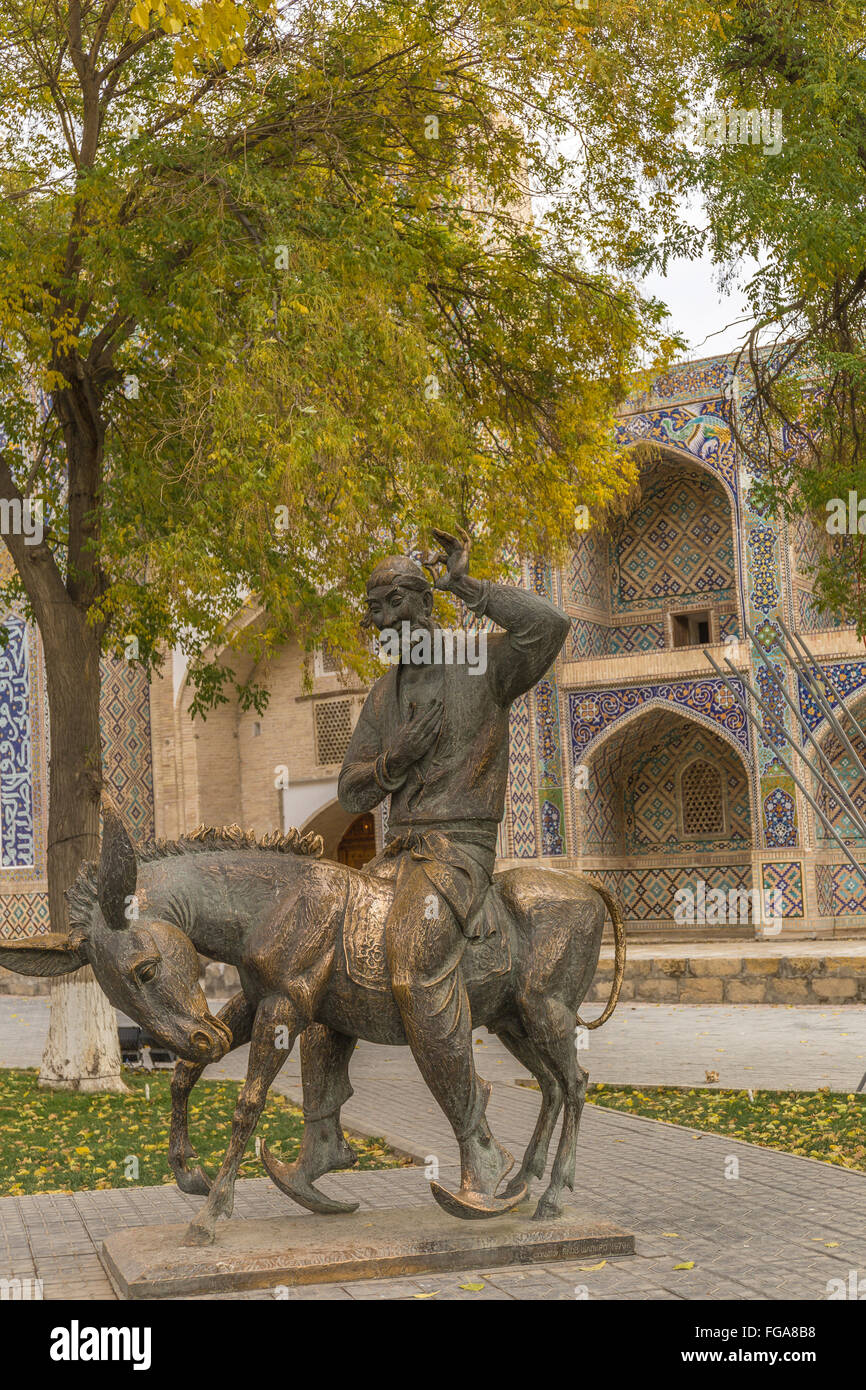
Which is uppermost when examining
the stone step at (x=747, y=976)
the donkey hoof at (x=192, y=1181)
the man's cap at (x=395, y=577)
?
the man's cap at (x=395, y=577)

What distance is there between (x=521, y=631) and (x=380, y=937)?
1035 millimetres

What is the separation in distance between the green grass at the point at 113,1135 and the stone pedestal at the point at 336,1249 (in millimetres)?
1859

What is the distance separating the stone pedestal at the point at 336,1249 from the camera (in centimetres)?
408

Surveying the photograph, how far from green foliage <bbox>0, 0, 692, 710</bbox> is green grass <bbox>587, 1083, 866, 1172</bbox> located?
10.8 ft

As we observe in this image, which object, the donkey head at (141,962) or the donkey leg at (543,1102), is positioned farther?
the donkey leg at (543,1102)

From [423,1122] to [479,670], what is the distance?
400cm

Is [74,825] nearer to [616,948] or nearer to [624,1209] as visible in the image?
[624,1209]

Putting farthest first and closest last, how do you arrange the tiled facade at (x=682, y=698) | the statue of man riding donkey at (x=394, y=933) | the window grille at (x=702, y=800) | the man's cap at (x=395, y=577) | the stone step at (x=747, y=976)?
the window grille at (x=702, y=800)
the tiled facade at (x=682, y=698)
the stone step at (x=747, y=976)
the man's cap at (x=395, y=577)
the statue of man riding donkey at (x=394, y=933)

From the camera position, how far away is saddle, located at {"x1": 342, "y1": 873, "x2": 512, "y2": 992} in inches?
175

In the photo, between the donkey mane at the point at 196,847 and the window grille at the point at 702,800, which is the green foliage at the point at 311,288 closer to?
the donkey mane at the point at 196,847

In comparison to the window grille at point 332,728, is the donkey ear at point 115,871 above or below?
below

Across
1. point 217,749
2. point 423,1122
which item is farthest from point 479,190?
point 217,749

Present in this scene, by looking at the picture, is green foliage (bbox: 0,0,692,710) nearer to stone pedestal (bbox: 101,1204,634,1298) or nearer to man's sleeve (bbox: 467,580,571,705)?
man's sleeve (bbox: 467,580,571,705)

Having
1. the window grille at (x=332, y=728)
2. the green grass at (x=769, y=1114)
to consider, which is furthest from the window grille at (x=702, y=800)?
the green grass at (x=769, y=1114)
